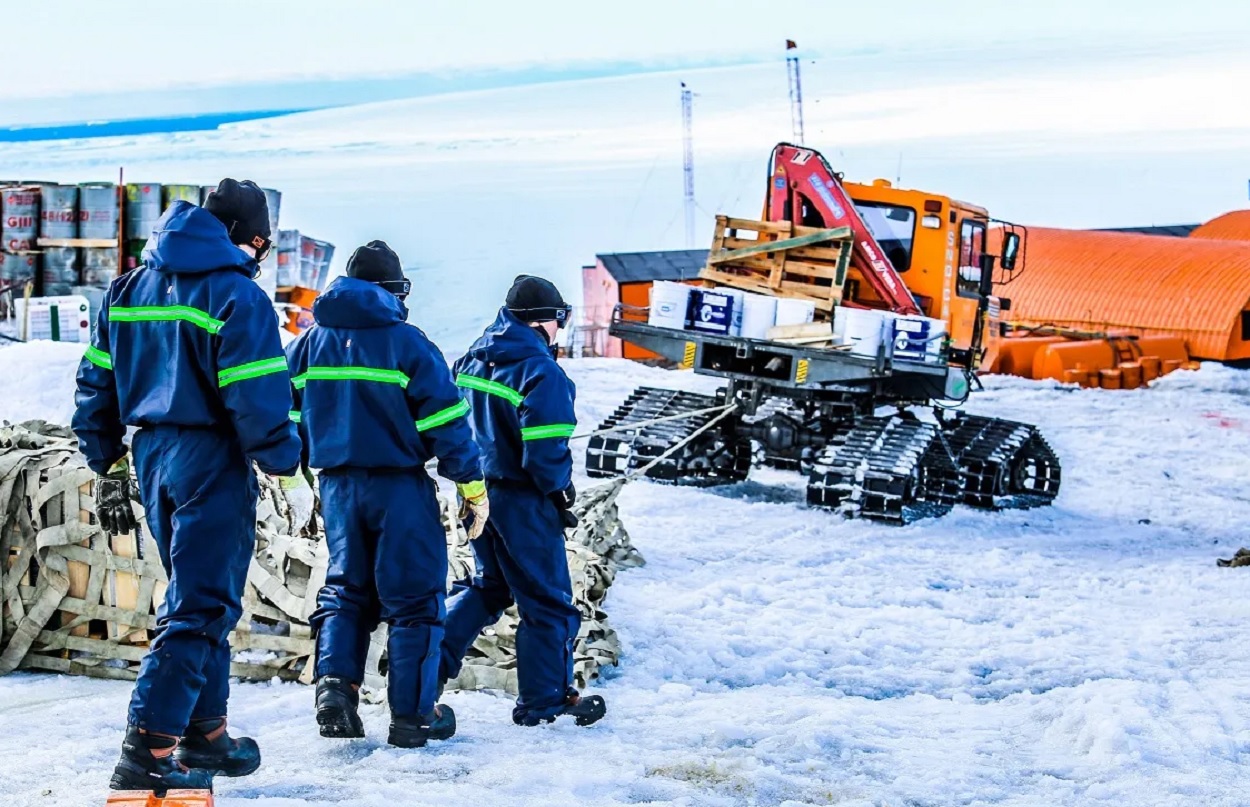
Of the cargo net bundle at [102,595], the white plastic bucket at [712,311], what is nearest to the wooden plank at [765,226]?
the white plastic bucket at [712,311]

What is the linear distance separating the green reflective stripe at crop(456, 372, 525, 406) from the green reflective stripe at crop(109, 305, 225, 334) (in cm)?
146

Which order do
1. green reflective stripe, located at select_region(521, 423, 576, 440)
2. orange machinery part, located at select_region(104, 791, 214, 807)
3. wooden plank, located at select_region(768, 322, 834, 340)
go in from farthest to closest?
wooden plank, located at select_region(768, 322, 834, 340) → green reflective stripe, located at select_region(521, 423, 576, 440) → orange machinery part, located at select_region(104, 791, 214, 807)

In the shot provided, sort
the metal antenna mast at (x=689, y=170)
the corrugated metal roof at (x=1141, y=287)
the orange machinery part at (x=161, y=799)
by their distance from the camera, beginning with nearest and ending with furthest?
the orange machinery part at (x=161, y=799)
the corrugated metal roof at (x=1141, y=287)
the metal antenna mast at (x=689, y=170)

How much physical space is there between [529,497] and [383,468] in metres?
0.74

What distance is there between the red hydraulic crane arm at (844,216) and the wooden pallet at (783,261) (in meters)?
0.20

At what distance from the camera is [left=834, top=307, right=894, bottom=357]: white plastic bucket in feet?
39.0

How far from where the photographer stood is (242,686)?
19.9ft

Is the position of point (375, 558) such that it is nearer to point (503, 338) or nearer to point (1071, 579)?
point (503, 338)

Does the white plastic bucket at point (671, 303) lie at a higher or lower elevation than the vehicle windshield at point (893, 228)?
lower

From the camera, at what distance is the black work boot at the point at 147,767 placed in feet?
14.2

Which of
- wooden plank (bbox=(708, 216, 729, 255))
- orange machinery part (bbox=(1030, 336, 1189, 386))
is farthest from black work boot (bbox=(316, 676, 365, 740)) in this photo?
orange machinery part (bbox=(1030, 336, 1189, 386))

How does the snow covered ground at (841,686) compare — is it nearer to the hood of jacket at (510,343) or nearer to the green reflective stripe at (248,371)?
the green reflective stripe at (248,371)

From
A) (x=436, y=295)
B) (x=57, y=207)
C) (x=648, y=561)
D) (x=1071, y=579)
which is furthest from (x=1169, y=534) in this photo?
(x=436, y=295)

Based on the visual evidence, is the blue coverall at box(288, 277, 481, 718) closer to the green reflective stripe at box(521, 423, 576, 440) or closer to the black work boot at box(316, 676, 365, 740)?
the black work boot at box(316, 676, 365, 740)
